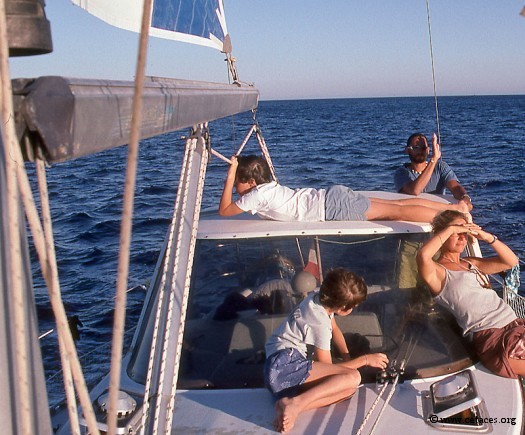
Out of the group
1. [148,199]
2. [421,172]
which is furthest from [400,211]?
[148,199]

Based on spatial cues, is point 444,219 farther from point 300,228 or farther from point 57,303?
point 57,303

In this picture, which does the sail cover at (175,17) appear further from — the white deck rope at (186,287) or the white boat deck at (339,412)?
the white boat deck at (339,412)

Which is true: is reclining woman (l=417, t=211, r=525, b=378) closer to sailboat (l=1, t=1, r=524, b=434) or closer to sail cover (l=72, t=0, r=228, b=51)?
sailboat (l=1, t=1, r=524, b=434)

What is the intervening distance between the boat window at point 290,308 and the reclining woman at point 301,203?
0.23m

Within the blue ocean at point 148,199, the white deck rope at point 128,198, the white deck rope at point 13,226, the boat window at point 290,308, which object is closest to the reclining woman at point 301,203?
the boat window at point 290,308

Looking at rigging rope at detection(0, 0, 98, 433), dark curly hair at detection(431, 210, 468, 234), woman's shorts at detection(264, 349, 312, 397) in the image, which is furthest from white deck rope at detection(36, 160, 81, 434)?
dark curly hair at detection(431, 210, 468, 234)

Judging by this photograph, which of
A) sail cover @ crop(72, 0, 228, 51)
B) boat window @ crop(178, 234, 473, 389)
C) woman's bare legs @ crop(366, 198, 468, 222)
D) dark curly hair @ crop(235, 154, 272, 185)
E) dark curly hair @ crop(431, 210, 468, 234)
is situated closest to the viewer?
sail cover @ crop(72, 0, 228, 51)

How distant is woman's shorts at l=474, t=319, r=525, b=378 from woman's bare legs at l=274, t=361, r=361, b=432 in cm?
85

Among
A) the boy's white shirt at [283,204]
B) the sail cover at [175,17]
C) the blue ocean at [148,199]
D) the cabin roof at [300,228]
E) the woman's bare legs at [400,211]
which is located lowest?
the blue ocean at [148,199]

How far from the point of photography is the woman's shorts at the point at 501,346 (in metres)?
3.76

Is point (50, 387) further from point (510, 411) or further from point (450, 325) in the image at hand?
point (510, 411)

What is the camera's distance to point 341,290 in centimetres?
347

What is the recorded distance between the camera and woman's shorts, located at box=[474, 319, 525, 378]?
12.3 ft

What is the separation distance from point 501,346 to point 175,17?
8.60ft
